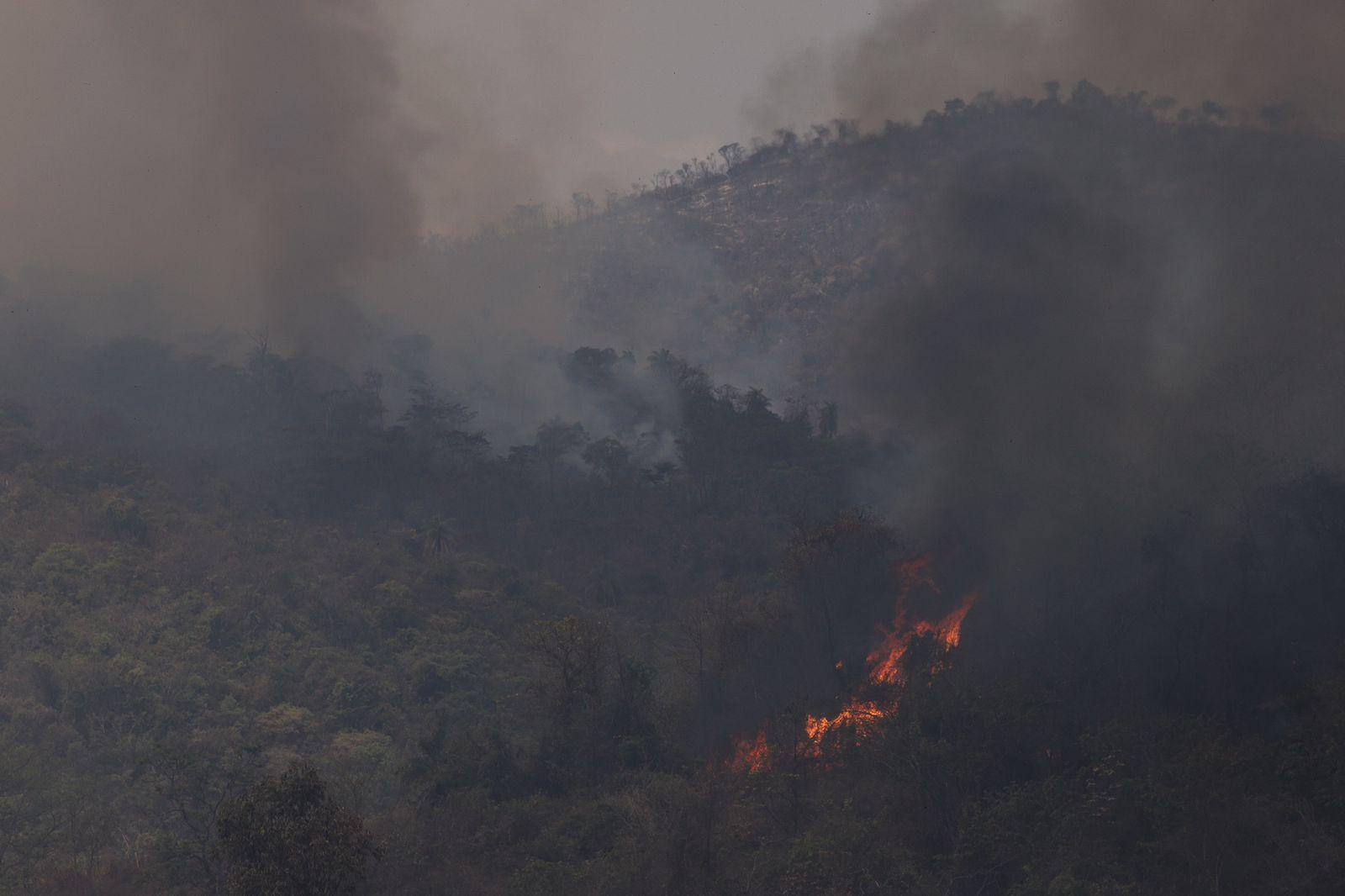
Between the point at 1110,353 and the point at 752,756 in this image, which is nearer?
the point at 752,756

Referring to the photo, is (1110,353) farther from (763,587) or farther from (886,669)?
(763,587)

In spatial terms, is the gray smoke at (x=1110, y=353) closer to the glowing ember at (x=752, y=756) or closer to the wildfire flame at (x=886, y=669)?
the wildfire flame at (x=886, y=669)

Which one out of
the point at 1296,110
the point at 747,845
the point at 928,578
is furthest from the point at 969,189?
the point at 747,845

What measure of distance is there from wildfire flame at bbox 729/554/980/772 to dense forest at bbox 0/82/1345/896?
0.63 feet

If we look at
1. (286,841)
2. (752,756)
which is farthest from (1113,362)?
(286,841)

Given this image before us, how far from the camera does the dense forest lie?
93.4 ft

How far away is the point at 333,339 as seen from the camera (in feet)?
296

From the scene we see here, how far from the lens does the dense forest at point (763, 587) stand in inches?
1120

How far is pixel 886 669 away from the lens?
40250mm

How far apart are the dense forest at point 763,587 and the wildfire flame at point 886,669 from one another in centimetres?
19

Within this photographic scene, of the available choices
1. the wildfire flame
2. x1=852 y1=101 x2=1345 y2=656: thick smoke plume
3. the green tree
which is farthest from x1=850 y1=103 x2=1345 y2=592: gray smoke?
the green tree

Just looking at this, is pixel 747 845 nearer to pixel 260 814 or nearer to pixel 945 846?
pixel 945 846

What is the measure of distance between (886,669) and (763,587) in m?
16.2

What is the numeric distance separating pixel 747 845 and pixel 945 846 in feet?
18.9
